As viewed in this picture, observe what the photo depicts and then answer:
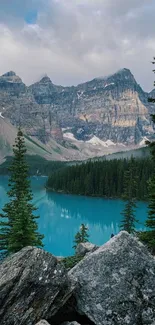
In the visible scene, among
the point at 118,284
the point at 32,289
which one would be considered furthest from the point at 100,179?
the point at 32,289

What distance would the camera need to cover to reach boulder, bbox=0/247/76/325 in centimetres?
831

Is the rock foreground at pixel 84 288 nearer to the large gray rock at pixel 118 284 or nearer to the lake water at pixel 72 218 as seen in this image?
the large gray rock at pixel 118 284

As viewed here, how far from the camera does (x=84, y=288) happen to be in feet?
31.1

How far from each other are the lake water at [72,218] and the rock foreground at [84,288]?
156 ft

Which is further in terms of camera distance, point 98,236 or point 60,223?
point 60,223

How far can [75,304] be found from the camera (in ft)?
30.1

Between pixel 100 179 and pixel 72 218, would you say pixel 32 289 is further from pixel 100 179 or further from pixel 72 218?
pixel 100 179

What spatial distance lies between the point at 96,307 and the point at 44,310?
1.48m

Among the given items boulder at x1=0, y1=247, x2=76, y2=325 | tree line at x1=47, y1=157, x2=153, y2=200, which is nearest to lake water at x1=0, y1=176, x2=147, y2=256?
tree line at x1=47, y1=157, x2=153, y2=200

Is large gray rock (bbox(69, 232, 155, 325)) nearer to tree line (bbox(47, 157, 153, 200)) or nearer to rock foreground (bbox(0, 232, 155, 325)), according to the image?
rock foreground (bbox(0, 232, 155, 325))

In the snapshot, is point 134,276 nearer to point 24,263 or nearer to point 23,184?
point 24,263

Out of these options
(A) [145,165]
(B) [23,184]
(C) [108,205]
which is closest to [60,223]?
(C) [108,205]

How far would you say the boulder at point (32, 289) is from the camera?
831cm

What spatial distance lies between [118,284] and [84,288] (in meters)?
0.95
